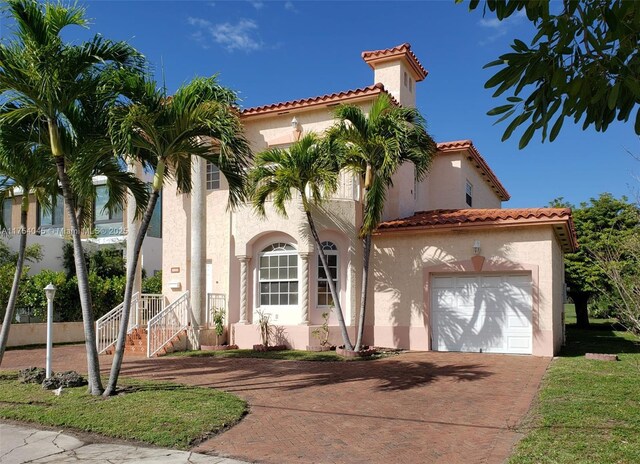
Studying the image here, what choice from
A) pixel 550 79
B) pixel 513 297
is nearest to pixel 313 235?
pixel 513 297

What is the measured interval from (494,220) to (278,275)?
6.62 metres

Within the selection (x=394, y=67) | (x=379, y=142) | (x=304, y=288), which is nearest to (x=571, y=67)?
(x=379, y=142)

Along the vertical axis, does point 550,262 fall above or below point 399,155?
below

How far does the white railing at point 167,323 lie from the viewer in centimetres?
1616

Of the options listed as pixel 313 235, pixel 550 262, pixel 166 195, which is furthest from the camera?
pixel 166 195

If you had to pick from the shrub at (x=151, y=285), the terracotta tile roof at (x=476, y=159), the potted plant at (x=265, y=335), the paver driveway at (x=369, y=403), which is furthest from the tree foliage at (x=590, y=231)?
the shrub at (x=151, y=285)

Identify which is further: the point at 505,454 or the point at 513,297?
the point at 513,297

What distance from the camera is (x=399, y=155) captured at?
47.4 ft

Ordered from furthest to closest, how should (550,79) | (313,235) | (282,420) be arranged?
(313,235)
(282,420)
(550,79)

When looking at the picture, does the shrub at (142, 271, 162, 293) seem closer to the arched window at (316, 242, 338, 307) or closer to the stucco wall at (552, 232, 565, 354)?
the arched window at (316, 242, 338, 307)

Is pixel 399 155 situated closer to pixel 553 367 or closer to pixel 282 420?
pixel 553 367

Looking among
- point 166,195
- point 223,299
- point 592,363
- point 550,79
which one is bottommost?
point 592,363

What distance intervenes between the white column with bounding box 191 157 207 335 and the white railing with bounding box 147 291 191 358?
1.01 ft

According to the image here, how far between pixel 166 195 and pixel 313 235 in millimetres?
6785
